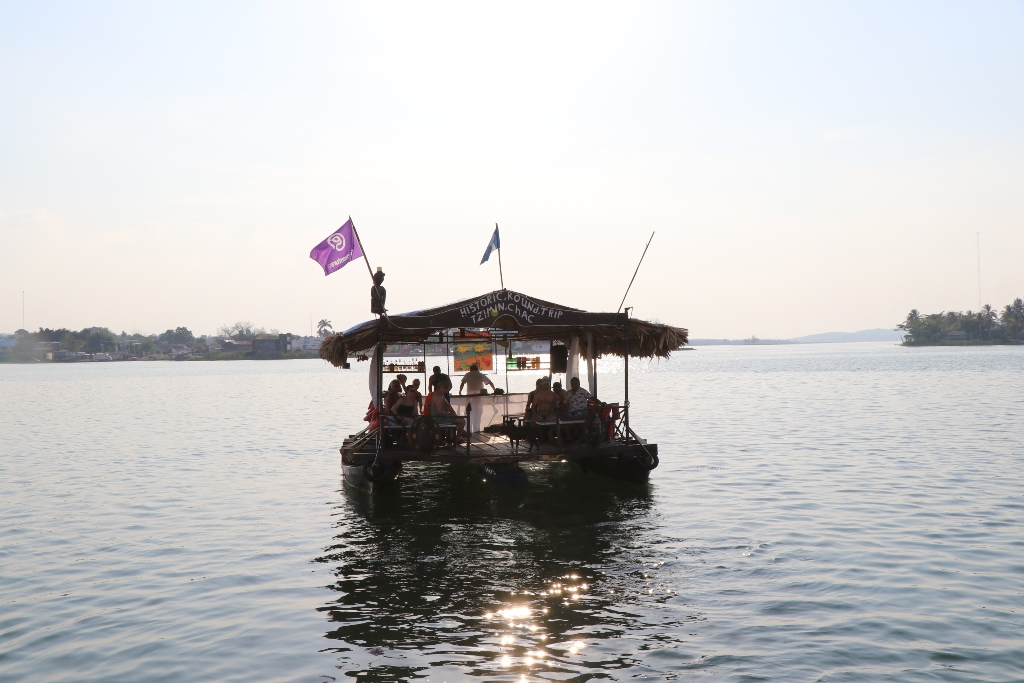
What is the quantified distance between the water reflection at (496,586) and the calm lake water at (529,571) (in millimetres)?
42

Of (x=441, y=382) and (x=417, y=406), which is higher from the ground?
(x=441, y=382)

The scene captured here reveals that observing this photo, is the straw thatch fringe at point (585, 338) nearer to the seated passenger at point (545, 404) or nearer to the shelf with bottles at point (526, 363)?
the shelf with bottles at point (526, 363)

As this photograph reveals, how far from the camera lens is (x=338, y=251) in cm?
1764

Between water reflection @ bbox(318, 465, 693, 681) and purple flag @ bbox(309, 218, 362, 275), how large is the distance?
5.02m

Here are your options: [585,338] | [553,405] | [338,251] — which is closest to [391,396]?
[338,251]

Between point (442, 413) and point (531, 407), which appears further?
point (531, 407)

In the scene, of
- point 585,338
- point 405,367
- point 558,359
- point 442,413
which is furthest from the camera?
point 558,359

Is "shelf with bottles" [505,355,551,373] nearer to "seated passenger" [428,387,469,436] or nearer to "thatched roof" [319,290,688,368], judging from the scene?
"thatched roof" [319,290,688,368]

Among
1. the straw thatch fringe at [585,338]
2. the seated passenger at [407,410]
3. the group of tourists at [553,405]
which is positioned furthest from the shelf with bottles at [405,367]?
the group of tourists at [553,405]

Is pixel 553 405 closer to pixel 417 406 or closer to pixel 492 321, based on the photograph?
pixel 492 321

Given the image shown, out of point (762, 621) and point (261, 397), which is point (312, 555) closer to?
point (762, 621)

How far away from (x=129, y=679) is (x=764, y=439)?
961 inches

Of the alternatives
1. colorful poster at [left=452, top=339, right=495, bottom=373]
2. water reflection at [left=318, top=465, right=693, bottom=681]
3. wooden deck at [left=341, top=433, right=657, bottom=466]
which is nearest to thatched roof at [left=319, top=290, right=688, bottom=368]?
wooden deck at [left=341, top=433, right=657, bottom=466]

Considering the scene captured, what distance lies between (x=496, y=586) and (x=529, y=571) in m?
0.85
